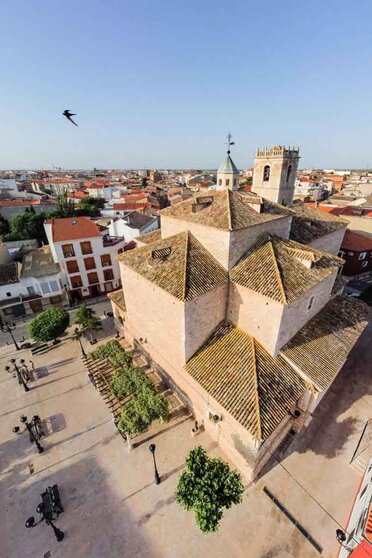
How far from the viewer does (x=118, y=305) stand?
23.0 meters

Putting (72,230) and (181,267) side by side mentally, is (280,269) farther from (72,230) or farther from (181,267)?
(72,230)

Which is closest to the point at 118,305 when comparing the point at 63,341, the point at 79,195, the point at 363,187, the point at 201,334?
the point at 63,341

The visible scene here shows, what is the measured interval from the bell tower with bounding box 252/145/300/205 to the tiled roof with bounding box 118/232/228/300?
14.6 meters

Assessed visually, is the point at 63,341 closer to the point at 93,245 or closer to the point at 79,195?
the point at 93,245

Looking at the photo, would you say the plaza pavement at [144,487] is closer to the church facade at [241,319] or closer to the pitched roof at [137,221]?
the church facade at [241,319]

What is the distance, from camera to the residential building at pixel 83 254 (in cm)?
2869

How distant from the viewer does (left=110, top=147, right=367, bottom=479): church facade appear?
1373 cm

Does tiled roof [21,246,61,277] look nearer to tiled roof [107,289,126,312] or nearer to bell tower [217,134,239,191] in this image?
tiled roof [107,289,126,312]

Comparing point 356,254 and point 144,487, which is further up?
point 356,254

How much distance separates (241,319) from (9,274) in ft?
90.0

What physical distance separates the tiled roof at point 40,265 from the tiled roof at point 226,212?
17.2 m

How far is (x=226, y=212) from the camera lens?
16531 mm

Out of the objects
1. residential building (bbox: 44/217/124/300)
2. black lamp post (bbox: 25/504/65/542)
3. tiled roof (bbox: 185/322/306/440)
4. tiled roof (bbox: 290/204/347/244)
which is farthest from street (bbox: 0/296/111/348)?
tiled roof (bbox: 290/204/347/244)

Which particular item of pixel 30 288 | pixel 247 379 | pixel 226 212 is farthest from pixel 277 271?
pixel 30 288
